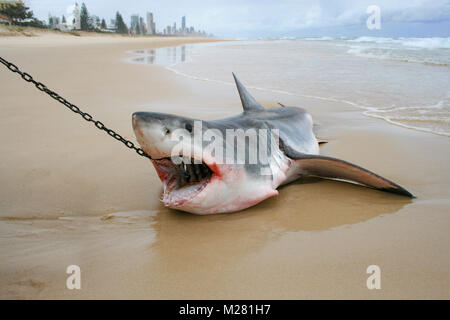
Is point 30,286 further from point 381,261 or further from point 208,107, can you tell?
point 208,107

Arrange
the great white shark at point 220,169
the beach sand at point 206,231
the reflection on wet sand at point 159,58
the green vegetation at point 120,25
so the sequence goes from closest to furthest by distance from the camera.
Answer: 1. the beach sand at point 206,231
2. the great white shark at point 220,169
3. the reflection on wet sand at point 159,58
4. the green vegetation at point 120,25

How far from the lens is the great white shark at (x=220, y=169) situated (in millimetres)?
1692

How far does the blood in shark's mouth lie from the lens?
6.35ft

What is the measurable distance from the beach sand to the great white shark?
102 millimetres

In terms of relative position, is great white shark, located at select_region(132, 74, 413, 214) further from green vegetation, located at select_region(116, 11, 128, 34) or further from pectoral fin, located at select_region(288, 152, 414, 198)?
green vegetation, located at select_region(116, 11, 128, 34)

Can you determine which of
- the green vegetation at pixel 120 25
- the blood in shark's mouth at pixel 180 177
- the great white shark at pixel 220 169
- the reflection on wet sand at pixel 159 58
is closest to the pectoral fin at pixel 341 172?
the great white shark at pixel 220 169

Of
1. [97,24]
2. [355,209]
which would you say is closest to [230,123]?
[355,209]

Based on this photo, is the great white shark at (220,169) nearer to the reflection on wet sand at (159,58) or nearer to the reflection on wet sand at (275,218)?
the reflection on wet sand at (275,218)

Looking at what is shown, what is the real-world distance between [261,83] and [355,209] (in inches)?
258

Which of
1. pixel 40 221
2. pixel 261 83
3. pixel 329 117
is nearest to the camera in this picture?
pixel 40 221

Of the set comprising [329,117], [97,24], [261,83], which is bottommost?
[329,117]
